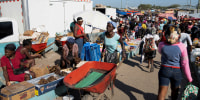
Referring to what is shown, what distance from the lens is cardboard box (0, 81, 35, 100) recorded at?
11.5ft

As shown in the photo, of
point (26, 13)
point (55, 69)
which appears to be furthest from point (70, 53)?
point (26, 13)

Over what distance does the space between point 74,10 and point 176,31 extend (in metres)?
10.9

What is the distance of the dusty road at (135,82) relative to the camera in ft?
16.1

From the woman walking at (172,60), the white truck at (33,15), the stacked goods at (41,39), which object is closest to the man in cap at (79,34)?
the stacked goods at (41,39)

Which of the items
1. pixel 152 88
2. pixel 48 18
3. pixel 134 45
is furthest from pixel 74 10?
pixel 152 88

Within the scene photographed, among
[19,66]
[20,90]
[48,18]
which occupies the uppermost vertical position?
[48,18]

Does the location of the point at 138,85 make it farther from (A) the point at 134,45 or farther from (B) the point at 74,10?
(B) the point at 74,10

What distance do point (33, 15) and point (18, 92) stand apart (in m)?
7.57

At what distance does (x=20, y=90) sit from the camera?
367 centimetres

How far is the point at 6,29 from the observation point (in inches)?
296

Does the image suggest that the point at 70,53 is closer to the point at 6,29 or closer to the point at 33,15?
the point at 6,29

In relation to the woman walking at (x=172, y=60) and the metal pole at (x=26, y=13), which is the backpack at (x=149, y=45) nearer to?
the woman walking at (x=172, y=60)

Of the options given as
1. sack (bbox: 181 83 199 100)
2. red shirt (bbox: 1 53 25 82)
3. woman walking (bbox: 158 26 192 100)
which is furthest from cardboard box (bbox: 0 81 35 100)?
sack (bbox: 181 83 199 100)

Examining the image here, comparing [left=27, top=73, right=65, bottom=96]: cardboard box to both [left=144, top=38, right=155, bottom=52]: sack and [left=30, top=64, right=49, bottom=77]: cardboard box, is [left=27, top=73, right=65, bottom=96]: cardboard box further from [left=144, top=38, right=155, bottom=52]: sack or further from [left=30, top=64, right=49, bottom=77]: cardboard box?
[left=144, top=38, right=155, bottom=52]: sack
